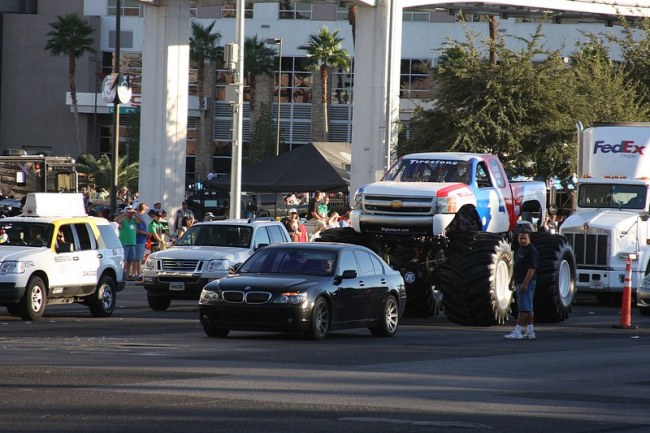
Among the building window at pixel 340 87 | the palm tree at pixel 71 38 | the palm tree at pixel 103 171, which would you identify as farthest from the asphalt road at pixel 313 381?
the palm tree at pixel 71 38

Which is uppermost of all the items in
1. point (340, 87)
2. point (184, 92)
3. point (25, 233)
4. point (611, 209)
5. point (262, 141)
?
point (340, 87)

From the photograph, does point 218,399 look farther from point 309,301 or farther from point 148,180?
point 148,180

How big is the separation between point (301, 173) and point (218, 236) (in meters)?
15.6

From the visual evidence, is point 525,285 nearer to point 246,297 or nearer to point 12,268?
point 246,297

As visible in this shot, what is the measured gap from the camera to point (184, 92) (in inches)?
1676

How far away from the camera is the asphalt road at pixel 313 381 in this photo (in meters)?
11.3

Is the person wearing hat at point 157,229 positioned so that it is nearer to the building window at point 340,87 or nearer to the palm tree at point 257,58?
the palm tree at point 257,58

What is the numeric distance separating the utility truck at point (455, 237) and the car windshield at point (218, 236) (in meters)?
2.26

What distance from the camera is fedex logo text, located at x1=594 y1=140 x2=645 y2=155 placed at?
103ft

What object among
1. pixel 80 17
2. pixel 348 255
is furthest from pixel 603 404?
pixel 80 17

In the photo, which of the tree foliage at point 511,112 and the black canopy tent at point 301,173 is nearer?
the black canopy tent at point 301,173

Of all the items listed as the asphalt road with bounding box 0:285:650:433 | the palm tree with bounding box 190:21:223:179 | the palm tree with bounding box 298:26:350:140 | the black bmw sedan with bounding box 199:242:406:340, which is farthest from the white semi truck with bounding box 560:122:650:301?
the palm tree with bounding box 190:21:223:179

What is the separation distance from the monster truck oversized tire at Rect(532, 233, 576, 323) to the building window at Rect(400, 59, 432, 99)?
64.5 m

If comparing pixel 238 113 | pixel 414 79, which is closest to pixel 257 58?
pixel 414 79
